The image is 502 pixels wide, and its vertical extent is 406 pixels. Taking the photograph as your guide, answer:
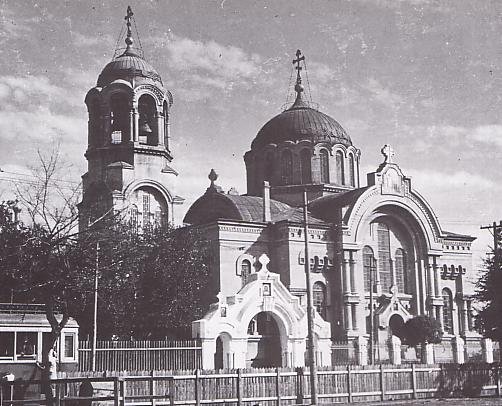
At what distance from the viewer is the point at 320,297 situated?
158 feet

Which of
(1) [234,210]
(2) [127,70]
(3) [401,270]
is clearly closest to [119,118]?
(2) [127,70]

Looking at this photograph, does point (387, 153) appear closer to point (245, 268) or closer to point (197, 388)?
point (245, 268)

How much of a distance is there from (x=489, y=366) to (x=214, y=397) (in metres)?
12.8

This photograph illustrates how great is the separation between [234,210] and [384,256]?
1036cm

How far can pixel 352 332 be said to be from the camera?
156 ft

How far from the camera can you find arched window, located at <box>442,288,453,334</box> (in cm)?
5356

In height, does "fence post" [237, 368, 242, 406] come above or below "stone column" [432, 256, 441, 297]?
below

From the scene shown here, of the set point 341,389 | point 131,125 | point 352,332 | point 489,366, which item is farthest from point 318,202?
point 341,389

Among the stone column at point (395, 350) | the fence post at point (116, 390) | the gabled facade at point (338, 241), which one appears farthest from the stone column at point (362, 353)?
the fence post at point (116, 390)

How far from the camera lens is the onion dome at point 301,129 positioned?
2217 inches

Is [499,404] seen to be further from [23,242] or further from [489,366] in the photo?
[23,242]

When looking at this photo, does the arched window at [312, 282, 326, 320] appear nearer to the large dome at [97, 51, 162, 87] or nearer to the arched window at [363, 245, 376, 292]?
the arched window at [363, 245, 376, 292]

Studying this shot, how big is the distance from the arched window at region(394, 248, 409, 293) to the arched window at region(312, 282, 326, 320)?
6433mm

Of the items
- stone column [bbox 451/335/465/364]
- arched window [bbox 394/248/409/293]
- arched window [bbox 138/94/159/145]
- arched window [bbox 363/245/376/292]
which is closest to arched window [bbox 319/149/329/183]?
arched window [bbox 363/245/376/292]
